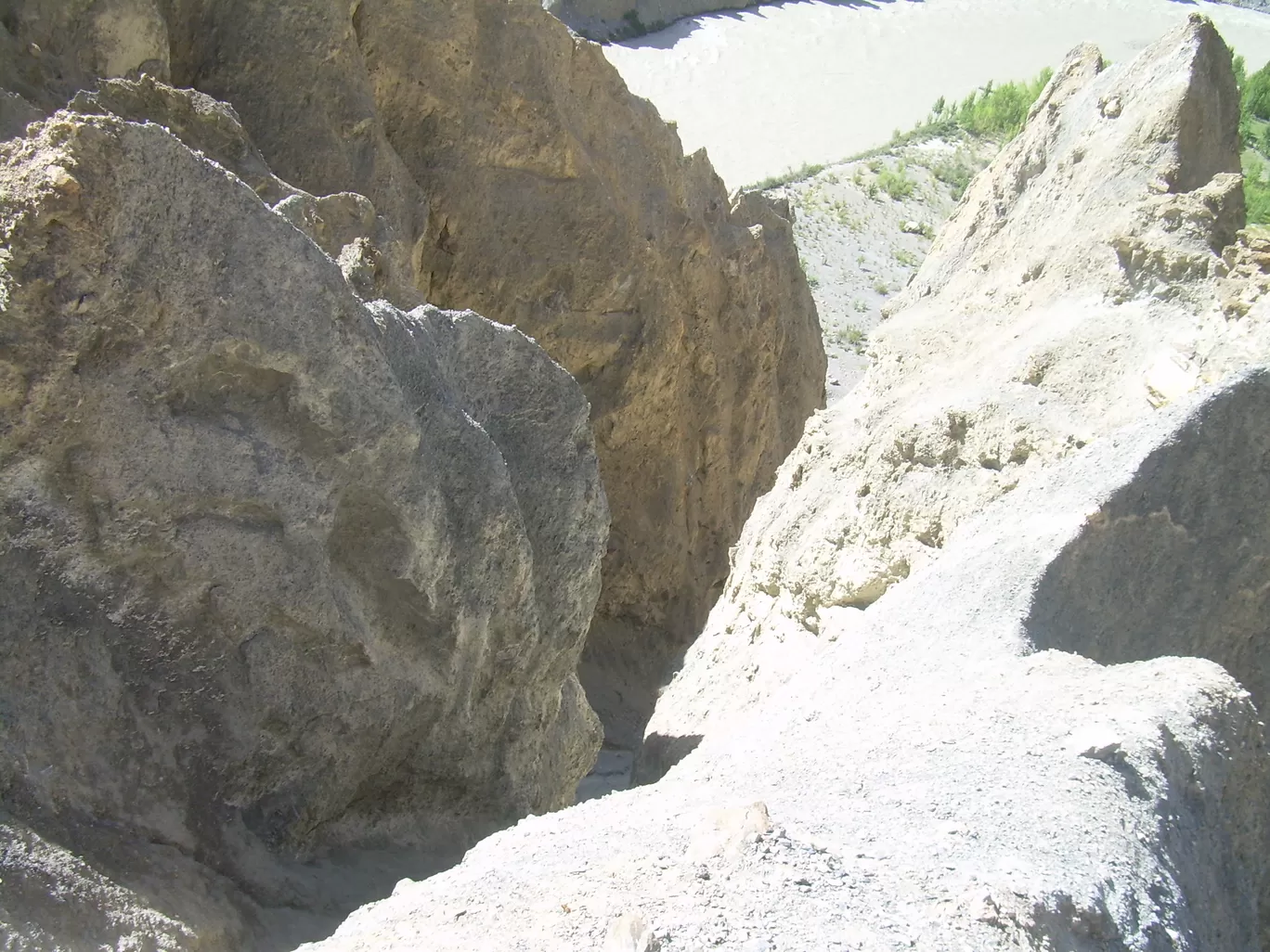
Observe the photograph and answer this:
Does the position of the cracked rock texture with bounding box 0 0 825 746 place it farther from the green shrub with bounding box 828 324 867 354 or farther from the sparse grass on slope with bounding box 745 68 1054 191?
the sparse grass on slope with bounding box 745 68 1054 191

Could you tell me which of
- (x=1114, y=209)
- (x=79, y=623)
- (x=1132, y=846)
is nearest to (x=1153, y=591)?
(x=1132, y=846)

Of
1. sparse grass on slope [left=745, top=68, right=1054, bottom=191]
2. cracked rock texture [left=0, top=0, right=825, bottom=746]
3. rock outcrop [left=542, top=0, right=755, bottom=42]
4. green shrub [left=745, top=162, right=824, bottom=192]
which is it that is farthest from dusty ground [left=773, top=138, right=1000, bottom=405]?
cracked rock texture [left=0, top=0, right=825, bottom=746]

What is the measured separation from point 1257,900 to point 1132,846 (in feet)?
2.99

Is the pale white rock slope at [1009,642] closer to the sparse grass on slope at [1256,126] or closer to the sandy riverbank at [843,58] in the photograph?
the sparse grass on slope at [1256,126]

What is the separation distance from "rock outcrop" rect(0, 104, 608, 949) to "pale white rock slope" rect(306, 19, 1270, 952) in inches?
40.5

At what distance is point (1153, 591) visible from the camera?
179 inches

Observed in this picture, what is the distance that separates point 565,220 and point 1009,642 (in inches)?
243

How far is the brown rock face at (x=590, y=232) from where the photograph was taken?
7.62m

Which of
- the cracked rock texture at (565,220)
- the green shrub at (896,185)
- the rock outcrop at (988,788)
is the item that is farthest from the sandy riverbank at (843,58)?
the rock outcrop at (988,788)

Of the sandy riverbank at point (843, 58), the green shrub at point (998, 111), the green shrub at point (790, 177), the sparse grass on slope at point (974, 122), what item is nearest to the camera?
the green shrub at point (790, 177)

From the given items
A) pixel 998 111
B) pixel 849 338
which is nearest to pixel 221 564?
pixel 849 338

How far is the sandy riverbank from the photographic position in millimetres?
32594

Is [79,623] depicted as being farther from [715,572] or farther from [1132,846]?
[715,572]

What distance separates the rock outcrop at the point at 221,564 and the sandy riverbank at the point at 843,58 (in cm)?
2601
